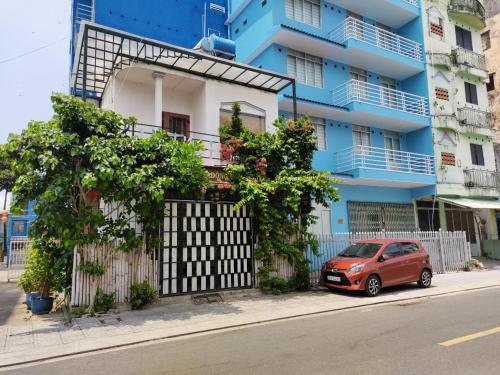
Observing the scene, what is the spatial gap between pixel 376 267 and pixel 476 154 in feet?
53.4

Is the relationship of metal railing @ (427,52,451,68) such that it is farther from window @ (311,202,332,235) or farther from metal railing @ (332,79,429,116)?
window @ (311,202,332,235)

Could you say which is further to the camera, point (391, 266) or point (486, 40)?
point (486, 40)

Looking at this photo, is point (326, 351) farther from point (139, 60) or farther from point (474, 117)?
point (474, 117)

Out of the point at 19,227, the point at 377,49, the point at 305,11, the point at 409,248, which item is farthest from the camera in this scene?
the point at 19,227

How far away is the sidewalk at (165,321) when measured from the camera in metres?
6.80

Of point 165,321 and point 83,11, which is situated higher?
point 83,11

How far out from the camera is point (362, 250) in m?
12.3

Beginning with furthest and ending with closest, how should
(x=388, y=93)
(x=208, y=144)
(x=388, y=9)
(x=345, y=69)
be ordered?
1. (x=388, y=93)
2. (x=388, y=9)
3. (x=345, y=69)
4. (x=208, y=144)

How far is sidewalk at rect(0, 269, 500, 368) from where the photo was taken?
680 centimetres

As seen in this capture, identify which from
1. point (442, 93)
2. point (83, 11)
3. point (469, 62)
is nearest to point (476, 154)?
point (442, 93)

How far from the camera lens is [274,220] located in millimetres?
12172

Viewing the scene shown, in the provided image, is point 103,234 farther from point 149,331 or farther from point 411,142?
point 411,142

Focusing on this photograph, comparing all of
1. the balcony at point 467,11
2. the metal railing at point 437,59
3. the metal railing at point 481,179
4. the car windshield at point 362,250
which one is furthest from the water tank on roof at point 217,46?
the balcony at point 467,11

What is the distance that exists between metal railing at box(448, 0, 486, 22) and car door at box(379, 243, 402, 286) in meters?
19.1
